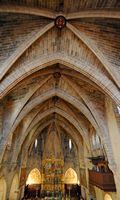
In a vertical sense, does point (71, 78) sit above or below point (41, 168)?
above

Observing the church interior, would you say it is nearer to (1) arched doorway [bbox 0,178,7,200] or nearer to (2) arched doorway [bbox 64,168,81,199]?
(1) arched doorway [bbox 0,178,7,200]

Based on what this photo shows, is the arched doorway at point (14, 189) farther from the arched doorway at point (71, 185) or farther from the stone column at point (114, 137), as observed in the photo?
the stone column at point (114, 137)

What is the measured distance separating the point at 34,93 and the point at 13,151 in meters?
7.45

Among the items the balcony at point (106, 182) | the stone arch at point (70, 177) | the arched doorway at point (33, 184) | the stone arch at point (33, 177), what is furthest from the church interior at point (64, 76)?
the stone arch at point (70, 177)

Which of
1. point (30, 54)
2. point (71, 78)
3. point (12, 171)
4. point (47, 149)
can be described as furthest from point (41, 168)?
point (30, 54)

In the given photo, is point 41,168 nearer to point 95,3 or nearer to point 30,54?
point 30,54

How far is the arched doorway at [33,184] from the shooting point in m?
22.0

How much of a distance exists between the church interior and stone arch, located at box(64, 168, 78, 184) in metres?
2.70

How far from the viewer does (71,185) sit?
76.2 feet

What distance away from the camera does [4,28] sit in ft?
24.5

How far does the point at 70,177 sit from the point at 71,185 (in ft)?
3.75

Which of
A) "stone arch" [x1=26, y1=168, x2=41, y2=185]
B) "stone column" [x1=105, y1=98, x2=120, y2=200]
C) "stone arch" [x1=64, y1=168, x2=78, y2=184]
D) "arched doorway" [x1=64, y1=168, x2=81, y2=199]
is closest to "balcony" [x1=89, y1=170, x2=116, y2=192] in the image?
"stone column" [x1=105, y1=98, x2=120, y2=200]

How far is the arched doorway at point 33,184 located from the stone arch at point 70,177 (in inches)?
171

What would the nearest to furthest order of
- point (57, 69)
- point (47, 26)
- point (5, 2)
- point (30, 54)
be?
point (5, 2) < point (47, 26) < point (30, 54) < point (57, 69)
